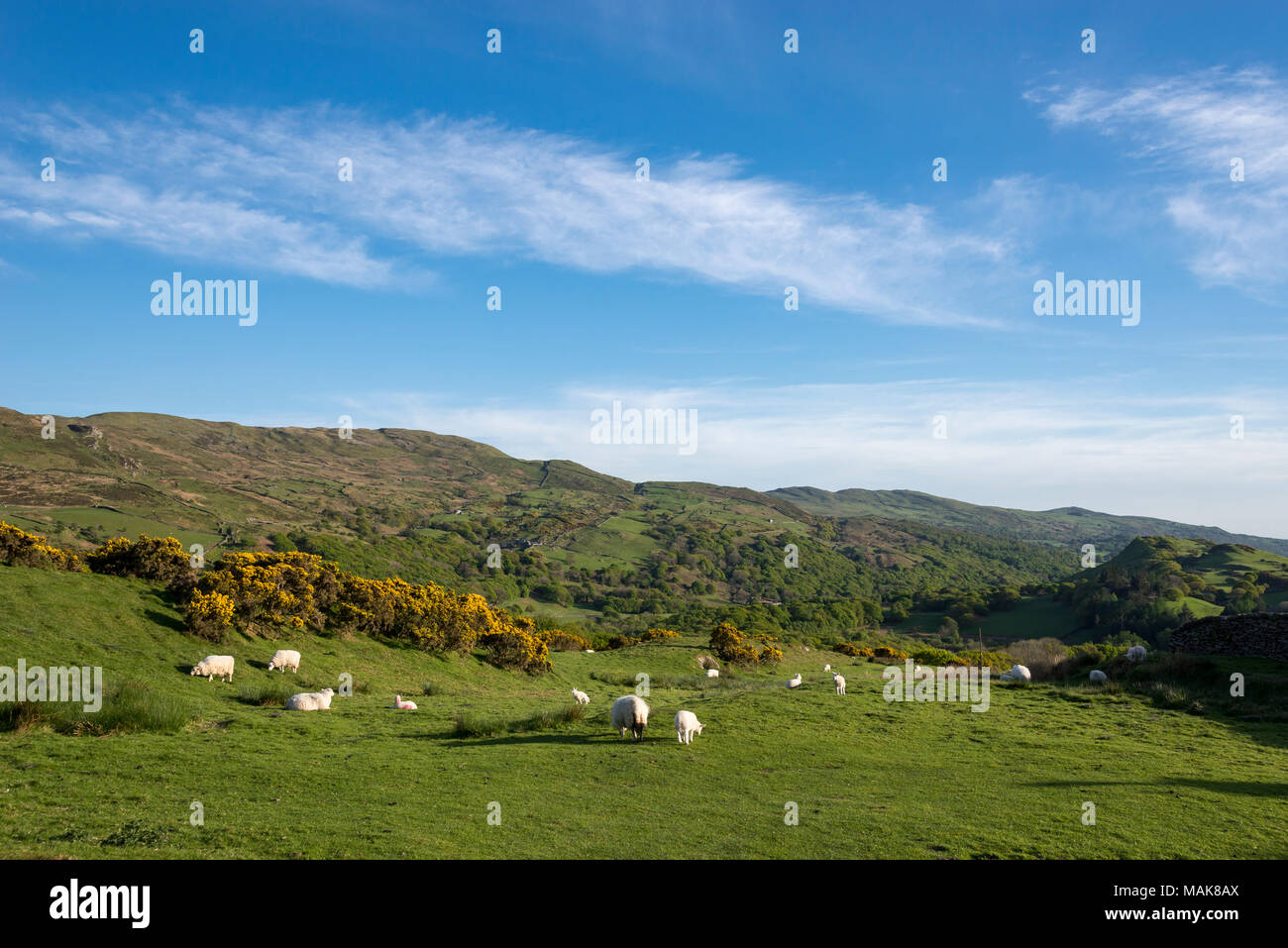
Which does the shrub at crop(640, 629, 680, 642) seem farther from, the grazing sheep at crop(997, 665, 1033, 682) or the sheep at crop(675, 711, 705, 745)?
the sheep at crop(675, 711, 705, 745)

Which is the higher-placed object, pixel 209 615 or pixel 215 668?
pixel 209 615

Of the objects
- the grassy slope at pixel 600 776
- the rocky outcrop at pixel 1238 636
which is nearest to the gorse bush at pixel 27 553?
the grassy slope at pixel 600 776

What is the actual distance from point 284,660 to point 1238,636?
134 feet

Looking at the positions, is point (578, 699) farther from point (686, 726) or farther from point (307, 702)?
point (686, 726)

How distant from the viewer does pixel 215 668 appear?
22328 millimetres

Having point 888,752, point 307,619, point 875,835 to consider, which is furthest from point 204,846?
point 307,619

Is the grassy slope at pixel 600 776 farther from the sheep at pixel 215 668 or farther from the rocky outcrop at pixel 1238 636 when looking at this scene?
the rocky outcrop at pixel 1238 636

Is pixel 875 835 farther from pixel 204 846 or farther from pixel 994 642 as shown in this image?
pixel 994 642

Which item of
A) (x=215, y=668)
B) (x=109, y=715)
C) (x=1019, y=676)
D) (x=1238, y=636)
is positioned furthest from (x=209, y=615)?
(x=1238, y=636)

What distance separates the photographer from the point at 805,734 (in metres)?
Answer: 20.3

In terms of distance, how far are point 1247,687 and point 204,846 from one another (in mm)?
34695

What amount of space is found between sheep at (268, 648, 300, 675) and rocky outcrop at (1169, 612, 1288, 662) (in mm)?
39736
